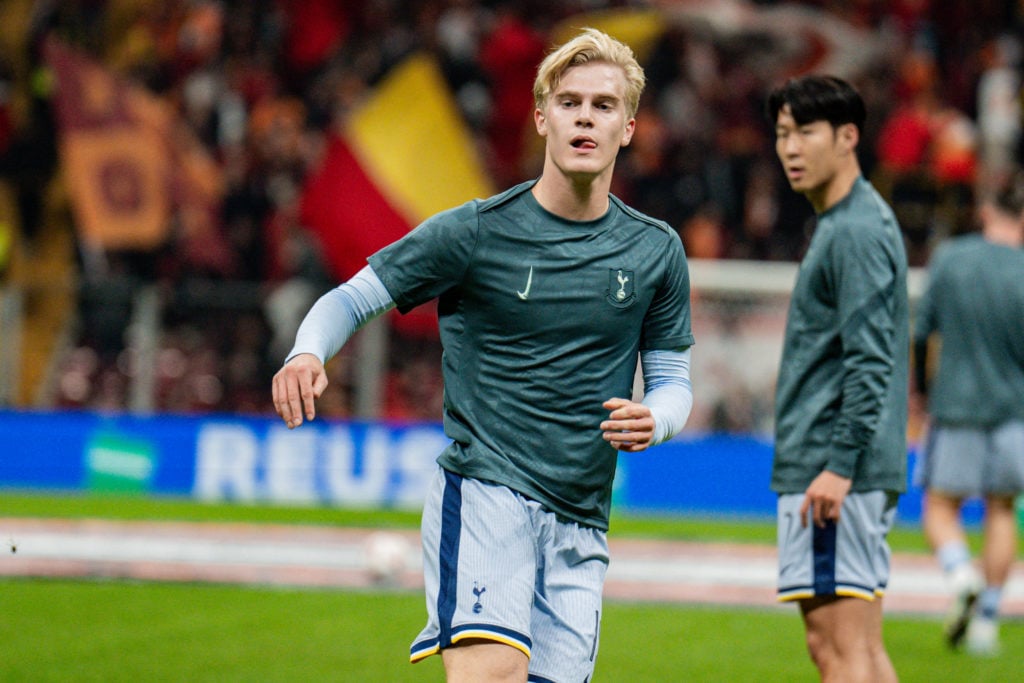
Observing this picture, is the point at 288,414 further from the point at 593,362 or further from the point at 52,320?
the point at 52,320

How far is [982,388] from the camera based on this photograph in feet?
25.1

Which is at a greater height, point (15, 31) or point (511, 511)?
point (15, 31)

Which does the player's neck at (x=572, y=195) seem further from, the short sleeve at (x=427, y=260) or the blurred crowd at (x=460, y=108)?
the blurred crowd at (x=460, y=108)

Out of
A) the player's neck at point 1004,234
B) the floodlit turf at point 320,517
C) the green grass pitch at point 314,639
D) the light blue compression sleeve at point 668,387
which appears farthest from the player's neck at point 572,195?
the floodlit turf at point 320,517

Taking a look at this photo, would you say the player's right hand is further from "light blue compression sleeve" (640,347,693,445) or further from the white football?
the white football

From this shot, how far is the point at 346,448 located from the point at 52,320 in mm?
3309

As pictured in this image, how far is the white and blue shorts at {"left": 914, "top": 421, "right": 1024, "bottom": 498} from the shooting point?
25.0 ft

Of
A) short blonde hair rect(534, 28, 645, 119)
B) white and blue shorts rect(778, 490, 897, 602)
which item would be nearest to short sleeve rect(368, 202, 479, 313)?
short blonde hair rect(534, 28, 645, 119)

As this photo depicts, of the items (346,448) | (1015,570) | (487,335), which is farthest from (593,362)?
(346,448)

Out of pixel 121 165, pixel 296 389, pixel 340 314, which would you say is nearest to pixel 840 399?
pixel 340 314

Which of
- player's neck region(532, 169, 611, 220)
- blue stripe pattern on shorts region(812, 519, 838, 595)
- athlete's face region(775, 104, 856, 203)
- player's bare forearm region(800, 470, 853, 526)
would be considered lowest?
blue stripe pattern on shorts region(812, 519, 838, 595)

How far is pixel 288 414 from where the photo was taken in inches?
143

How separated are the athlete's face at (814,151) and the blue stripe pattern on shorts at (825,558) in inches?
46.2

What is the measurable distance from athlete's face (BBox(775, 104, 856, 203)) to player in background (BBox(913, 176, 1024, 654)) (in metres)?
2.66
